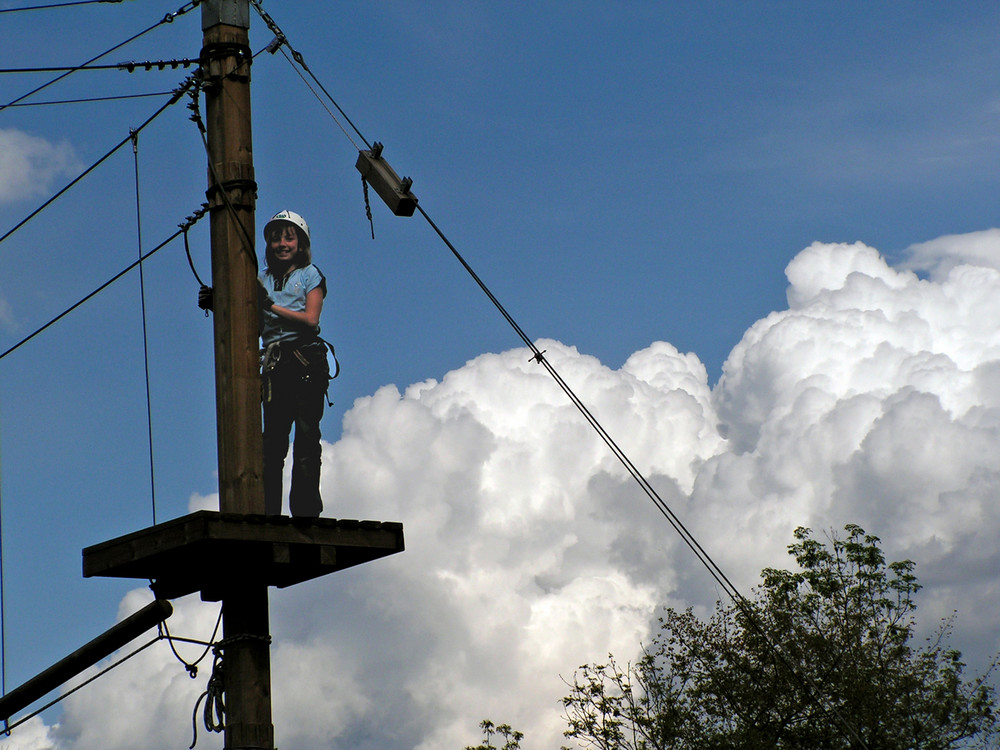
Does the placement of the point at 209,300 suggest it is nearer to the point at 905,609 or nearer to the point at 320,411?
the point at 320,411

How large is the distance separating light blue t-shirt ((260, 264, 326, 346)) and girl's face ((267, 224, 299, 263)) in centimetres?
15

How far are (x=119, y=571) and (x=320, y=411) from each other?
1.87m

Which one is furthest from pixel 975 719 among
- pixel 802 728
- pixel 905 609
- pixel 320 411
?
pixel 320 411

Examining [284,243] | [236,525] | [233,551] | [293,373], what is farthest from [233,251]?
[233,551]

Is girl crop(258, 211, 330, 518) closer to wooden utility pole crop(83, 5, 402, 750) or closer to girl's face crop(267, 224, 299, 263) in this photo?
girl's face crop(267, 224, 299, 263)

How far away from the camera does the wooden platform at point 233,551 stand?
26.0 feet

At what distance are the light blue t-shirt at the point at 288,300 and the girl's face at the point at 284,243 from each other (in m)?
0.15

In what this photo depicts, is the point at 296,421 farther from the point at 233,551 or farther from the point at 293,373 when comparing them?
the point at 233,551

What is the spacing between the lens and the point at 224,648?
838cm

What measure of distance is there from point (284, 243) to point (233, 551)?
2.67 m

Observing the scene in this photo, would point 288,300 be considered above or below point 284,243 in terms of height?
below

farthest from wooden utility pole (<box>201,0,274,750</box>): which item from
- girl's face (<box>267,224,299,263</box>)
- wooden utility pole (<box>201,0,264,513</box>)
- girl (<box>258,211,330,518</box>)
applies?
girl's face (<box>267,224,299,263</box>)

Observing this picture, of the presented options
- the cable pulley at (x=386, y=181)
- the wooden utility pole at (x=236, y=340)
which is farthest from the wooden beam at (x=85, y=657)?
the cable pulley at (x=386, y=181)

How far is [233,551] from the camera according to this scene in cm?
809
